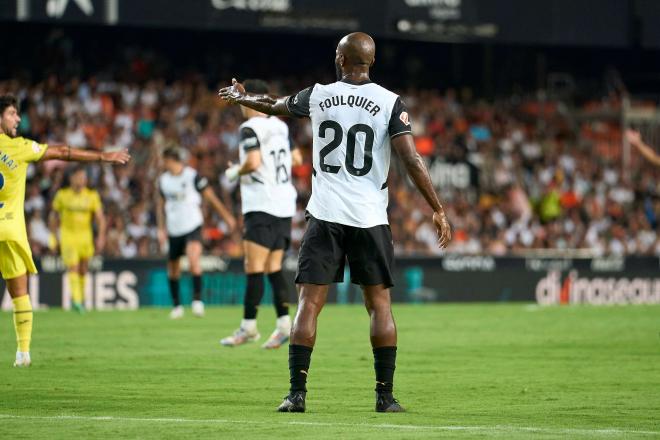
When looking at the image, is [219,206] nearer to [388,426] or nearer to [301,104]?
[301,104]

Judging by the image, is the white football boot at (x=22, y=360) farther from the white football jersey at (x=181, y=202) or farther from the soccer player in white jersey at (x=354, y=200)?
the white football jersey at (x=181, y=202)

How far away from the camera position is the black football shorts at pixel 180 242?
19875 millimetres

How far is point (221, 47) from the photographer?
32188 mm

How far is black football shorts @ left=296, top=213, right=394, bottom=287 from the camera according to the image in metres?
8.55

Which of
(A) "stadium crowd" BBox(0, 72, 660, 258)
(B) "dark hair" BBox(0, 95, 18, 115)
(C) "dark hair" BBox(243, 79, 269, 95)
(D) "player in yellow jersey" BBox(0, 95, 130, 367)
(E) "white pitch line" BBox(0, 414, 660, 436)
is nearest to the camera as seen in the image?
(E) "white pitch line" BBox(0, 414, 660, 436)

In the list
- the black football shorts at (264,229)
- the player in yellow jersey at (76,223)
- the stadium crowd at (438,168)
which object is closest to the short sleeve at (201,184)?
the player in yellow jersey at (76,223)

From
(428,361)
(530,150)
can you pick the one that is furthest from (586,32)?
(428,361)

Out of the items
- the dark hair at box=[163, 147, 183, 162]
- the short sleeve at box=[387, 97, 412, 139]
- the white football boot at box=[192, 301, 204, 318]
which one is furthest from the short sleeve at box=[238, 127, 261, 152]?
the white football boot at box=[192, 301, 204, 318]

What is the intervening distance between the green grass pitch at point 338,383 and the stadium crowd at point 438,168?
813cm

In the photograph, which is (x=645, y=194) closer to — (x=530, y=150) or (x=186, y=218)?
(x=530, y=150)

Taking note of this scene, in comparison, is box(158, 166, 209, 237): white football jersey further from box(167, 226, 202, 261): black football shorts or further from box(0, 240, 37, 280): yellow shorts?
box(0, 240, 37, 280): yellow shorts

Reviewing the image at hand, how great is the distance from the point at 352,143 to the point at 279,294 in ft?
18.4

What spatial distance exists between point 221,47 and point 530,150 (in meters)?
8.36

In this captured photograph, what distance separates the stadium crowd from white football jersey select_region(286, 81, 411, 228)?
1587cm
